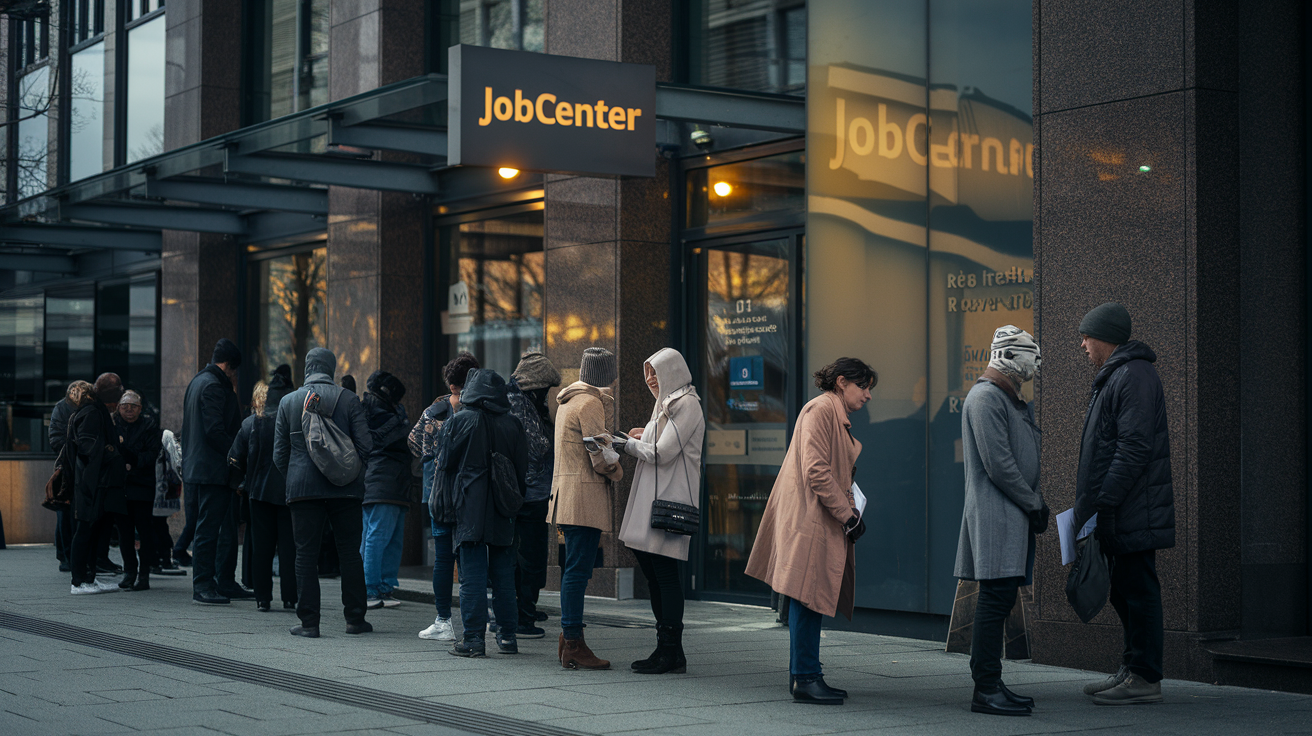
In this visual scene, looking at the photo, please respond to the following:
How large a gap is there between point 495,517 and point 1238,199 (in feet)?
14.9

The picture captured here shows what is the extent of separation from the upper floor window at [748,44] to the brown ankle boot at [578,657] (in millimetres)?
5322

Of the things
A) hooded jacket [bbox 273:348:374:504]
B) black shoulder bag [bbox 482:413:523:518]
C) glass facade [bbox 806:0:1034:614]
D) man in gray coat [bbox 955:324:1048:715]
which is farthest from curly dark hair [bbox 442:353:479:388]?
man in gray coat [bbox 955:324:1048:715]

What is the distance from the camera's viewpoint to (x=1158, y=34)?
8.12 metres

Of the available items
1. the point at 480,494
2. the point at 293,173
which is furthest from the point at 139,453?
the point at 480,494

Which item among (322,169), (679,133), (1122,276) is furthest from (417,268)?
(1122,276)

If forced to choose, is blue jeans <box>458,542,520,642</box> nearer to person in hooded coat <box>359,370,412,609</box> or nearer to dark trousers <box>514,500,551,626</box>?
dark trousers <box>514,500,551,626</box>

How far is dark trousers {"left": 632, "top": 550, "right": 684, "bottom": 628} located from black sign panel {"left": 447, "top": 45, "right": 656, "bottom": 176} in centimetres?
324

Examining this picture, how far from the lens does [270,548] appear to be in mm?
10883

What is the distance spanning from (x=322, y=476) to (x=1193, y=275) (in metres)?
5.43

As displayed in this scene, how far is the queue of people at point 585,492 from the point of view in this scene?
22.8 feet

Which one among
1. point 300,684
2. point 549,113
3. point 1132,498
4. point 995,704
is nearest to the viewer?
point 995,704

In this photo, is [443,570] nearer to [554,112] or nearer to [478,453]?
[478,453]

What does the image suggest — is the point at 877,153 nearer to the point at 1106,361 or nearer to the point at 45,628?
the point at 1106,361

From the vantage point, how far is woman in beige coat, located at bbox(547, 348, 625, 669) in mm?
8055
